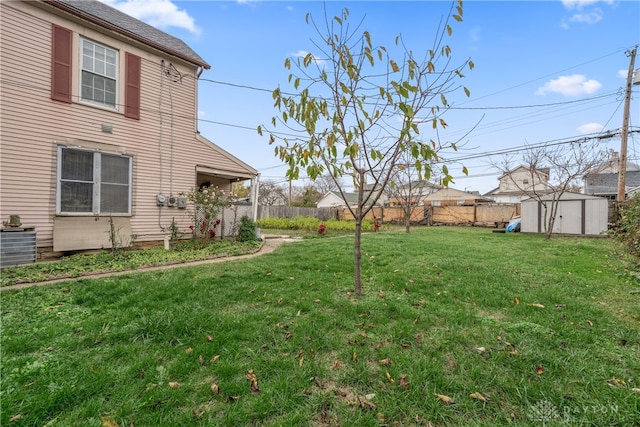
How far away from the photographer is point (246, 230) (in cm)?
949

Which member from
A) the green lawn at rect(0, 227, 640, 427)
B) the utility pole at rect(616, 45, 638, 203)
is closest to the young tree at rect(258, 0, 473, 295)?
the green lawn at rect(0, 227, 640, 427)

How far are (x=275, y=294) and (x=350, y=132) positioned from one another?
228 centimetres

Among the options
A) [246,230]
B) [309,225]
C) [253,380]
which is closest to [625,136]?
[309,225]

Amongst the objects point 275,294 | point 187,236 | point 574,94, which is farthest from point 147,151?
point 574,94

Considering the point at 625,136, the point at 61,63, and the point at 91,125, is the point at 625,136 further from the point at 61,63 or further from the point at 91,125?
the point at 61,63

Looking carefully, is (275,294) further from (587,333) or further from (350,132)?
(587,333)

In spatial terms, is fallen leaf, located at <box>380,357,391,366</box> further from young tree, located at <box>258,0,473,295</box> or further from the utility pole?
the utility pole

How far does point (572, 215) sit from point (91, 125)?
57.9 ft

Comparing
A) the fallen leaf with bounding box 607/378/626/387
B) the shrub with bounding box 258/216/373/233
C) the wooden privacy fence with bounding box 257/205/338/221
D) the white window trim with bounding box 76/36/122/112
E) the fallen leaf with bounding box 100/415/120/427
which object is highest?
the white window trim with bounding box 76/36/122/112

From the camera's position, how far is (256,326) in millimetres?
2828

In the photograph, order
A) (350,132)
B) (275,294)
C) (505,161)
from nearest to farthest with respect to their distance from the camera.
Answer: (350,132)
(275,294)
(505,161)

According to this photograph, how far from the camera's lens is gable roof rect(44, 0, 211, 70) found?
6362 mm

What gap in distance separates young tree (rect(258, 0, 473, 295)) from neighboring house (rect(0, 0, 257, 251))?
575 cm

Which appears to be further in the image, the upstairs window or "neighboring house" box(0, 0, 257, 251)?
the upstairs window
